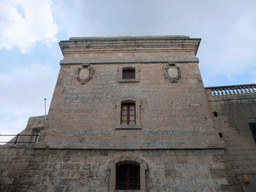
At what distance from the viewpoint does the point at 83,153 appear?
770 cm

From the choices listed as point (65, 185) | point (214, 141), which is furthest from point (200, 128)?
point (65, 185)

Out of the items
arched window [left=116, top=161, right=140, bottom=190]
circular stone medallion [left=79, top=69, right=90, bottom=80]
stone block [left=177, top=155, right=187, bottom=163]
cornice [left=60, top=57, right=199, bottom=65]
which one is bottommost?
arched window [left=116, top=161, right=140, bottom=190]

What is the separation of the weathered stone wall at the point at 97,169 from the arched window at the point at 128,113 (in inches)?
59.9

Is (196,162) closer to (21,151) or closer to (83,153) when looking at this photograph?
(83,153)

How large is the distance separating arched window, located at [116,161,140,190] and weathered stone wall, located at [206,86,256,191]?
3.79 metres

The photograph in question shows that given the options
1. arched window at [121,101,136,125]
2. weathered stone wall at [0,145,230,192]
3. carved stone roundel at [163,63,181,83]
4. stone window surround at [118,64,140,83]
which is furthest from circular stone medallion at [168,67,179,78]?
weathered stone wall at [0,145,230,192]

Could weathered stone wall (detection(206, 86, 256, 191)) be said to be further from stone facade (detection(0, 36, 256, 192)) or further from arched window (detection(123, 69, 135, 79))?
arched window (detection(123, 69, 135, 79))

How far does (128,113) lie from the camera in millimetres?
8844

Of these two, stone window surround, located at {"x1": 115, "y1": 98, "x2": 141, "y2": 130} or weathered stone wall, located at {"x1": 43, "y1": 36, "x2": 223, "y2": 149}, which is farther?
stone window surround, located at {"x1": 115, "y1": 98, "x2": 141, "y2": 130}

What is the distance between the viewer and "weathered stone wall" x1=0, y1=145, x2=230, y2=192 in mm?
6953

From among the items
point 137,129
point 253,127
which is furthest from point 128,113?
point 253,127

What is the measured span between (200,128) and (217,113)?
5.70 feet

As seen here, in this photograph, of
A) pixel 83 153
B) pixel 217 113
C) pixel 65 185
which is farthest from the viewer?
pixel 217 113

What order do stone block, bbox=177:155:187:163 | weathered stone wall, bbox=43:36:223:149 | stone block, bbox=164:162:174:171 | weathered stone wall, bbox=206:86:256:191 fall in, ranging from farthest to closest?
weathered stone wall, bbox=43:36:223:149
weathered stone wall, bbox=206:86:256:191
stone block, bbox=177:155:187:163
stone block, bbox=164:162:174:171
